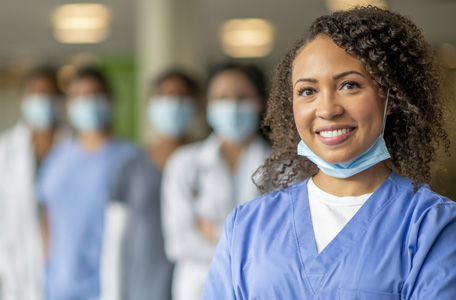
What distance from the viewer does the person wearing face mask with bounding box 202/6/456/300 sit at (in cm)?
139

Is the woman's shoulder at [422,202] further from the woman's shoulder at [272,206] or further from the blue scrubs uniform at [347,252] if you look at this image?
the woman's shoulder at [272,206]

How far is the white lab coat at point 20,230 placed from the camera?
4219mm

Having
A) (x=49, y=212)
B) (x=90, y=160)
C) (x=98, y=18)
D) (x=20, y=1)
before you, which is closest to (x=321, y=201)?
(x=90, y=160)

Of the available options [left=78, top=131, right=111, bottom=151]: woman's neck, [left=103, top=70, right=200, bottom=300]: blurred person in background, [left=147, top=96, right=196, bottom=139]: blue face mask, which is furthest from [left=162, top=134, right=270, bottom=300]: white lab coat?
[left=78, top=131, right=111, bottom=151]: woman's neck

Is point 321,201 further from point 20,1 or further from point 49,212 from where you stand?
point 20,1

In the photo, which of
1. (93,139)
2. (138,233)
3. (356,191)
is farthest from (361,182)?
(93,139)

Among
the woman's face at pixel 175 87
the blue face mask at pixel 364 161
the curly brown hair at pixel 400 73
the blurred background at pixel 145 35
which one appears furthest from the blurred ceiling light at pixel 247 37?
the blue face mask at pixel 364 161

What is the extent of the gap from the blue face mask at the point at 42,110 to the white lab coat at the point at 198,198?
1400mm

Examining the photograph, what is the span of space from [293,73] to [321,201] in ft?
0.86

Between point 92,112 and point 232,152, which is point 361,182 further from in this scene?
point 92,112

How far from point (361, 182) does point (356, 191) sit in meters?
0.02

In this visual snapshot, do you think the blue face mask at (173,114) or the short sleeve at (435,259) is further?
the blue face mask at (173,114)

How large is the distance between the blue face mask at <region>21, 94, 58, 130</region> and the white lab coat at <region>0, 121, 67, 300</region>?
0.93 feet

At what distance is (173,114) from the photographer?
12.7 feet
